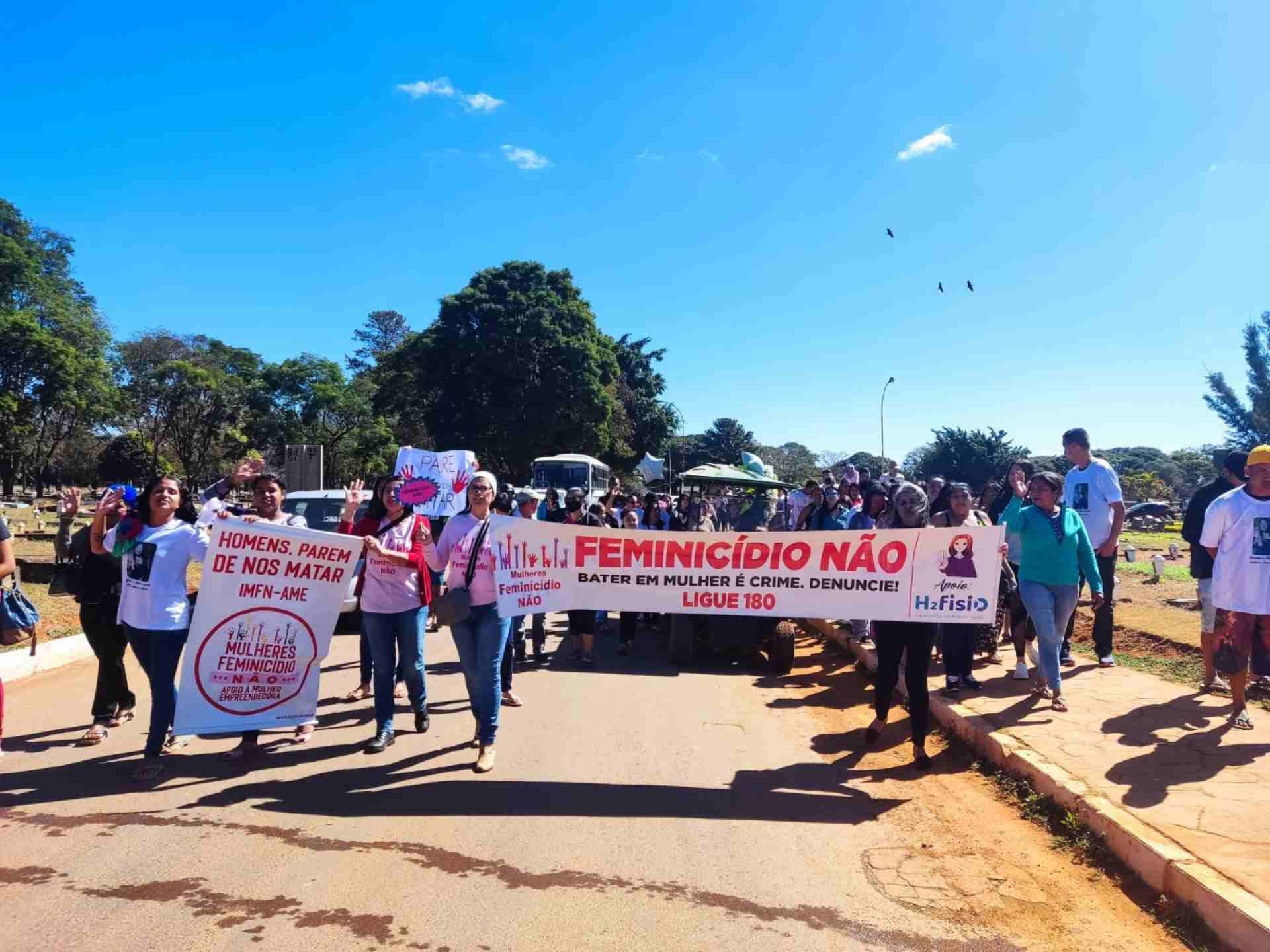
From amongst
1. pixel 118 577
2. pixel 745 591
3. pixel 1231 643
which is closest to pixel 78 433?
pixel 118 577

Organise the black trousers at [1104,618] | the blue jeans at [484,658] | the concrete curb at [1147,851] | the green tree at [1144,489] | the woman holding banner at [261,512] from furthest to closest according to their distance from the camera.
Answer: the green tree at [1144,489] → the black trousers at [1104,618] → the woman holding banner at [261,512] → the blue jeans at [484,658] → the concrete curb at [1147,851]

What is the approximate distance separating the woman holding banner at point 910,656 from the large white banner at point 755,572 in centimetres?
15

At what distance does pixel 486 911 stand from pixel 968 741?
3.95 metres

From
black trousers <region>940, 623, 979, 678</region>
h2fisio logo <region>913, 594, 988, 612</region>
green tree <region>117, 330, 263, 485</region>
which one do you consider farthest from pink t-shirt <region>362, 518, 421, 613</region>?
green tree <region>117, 330, 263, 485</region>

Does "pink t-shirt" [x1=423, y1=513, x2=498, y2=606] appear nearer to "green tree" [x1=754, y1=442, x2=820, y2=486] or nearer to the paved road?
the paved road

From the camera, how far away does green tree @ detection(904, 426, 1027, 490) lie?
150ft

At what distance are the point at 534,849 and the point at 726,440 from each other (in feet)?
236

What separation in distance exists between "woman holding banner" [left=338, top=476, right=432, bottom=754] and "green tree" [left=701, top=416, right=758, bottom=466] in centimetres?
6648

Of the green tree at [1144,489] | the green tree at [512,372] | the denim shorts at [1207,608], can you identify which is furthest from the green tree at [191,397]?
the green tree at [1144,489]

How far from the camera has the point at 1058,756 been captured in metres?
4.89

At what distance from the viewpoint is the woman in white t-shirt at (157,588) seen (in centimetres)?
474

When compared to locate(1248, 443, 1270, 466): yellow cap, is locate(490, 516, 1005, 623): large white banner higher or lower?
lower

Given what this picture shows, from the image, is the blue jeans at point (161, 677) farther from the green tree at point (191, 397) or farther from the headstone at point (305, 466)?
the green tree at point (191, 397)

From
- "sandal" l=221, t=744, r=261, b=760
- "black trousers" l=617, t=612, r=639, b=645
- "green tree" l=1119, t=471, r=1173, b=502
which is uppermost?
"green tree" l=1119, t=471, r=1173, b=502
